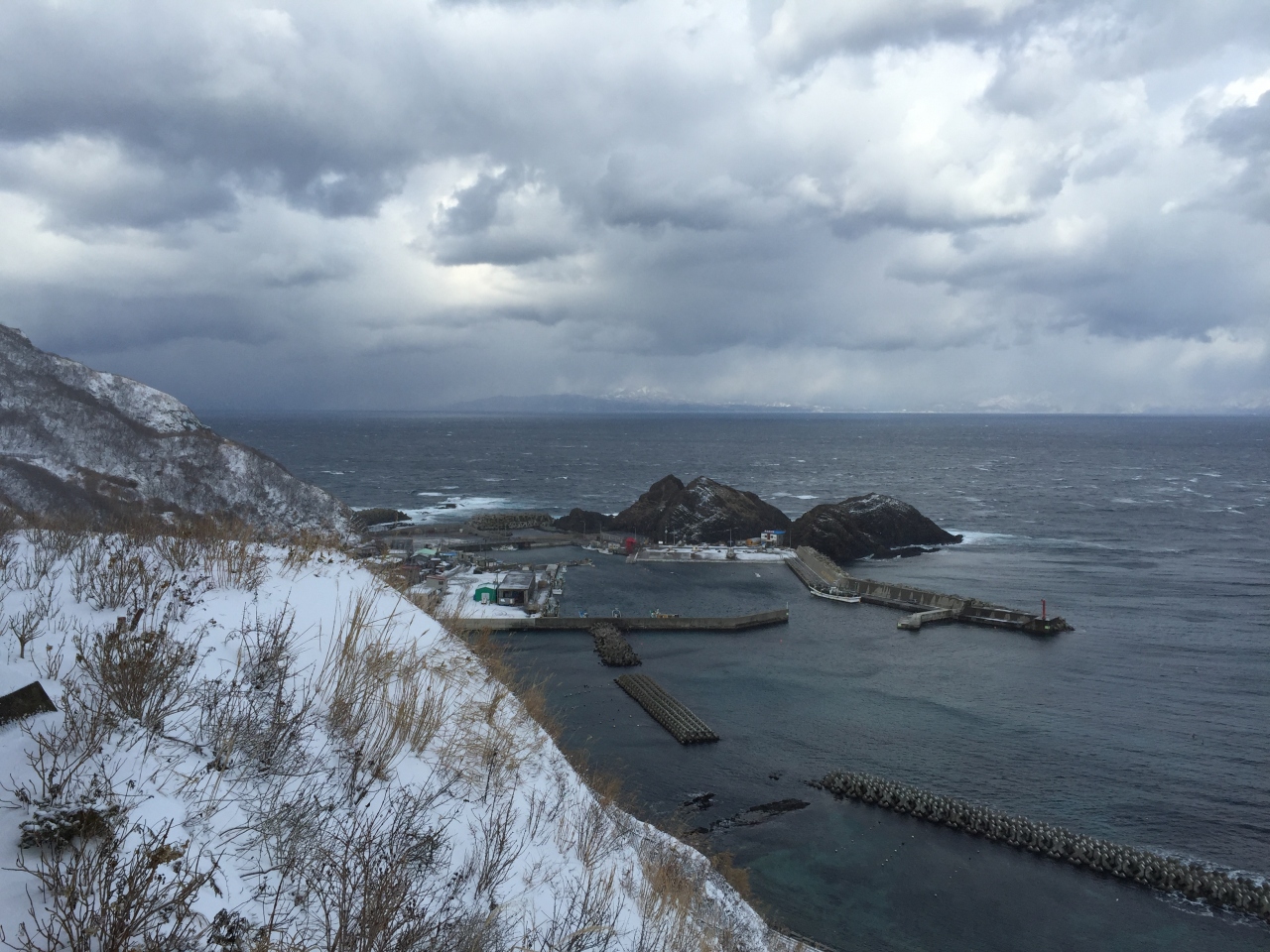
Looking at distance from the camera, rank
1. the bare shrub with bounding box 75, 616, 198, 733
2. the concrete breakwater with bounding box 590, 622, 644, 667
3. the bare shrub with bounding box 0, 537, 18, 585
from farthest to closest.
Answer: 1. the concrete breakwater with bounding box 590, 622, 644, 667
2. the bare shrub with bounding box 0, 537, 18, 585
3. the bare shrub with bounding box 75, 616, 198, 733

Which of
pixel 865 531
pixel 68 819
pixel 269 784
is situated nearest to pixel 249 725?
pixel 269 784

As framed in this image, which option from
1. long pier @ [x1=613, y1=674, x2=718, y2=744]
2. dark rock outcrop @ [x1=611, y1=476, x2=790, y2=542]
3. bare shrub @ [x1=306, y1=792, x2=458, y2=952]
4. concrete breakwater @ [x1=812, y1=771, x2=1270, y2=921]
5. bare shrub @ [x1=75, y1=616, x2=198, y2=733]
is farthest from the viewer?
dark rock outcrop @ [x1=611, y1=476, x2=790, y2=542]

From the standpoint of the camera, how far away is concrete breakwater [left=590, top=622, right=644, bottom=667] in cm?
3784

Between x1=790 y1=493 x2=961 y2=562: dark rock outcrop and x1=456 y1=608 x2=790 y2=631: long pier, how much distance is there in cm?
2184

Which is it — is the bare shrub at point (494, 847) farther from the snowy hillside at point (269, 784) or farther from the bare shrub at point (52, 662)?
the bare shrub at point (52, 662)

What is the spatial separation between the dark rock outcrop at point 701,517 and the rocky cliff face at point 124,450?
97.4 feet

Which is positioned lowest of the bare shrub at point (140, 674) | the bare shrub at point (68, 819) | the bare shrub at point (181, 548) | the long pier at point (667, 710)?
the long pier at point (667, 710)

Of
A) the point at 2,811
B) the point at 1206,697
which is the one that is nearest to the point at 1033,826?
the point at 1206,697

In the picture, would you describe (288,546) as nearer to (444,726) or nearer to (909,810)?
(444,726)

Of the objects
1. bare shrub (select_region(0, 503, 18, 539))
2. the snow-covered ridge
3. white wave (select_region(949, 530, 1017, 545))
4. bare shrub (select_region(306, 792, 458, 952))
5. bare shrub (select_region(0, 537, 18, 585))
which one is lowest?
white wave (select_region(949, 530, 1017, 545))

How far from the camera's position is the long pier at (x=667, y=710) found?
29047mm

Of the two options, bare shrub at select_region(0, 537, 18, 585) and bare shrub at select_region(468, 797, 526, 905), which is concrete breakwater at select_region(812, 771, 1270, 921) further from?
bare shrub at select_region(0, 537, 18, 585)

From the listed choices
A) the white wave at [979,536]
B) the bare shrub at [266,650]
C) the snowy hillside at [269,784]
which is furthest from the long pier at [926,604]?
the bare shrub at [266,650]

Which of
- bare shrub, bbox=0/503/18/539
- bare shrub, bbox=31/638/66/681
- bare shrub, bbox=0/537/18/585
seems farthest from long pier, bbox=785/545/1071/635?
bare shrub, bbox=31/638/66/681
